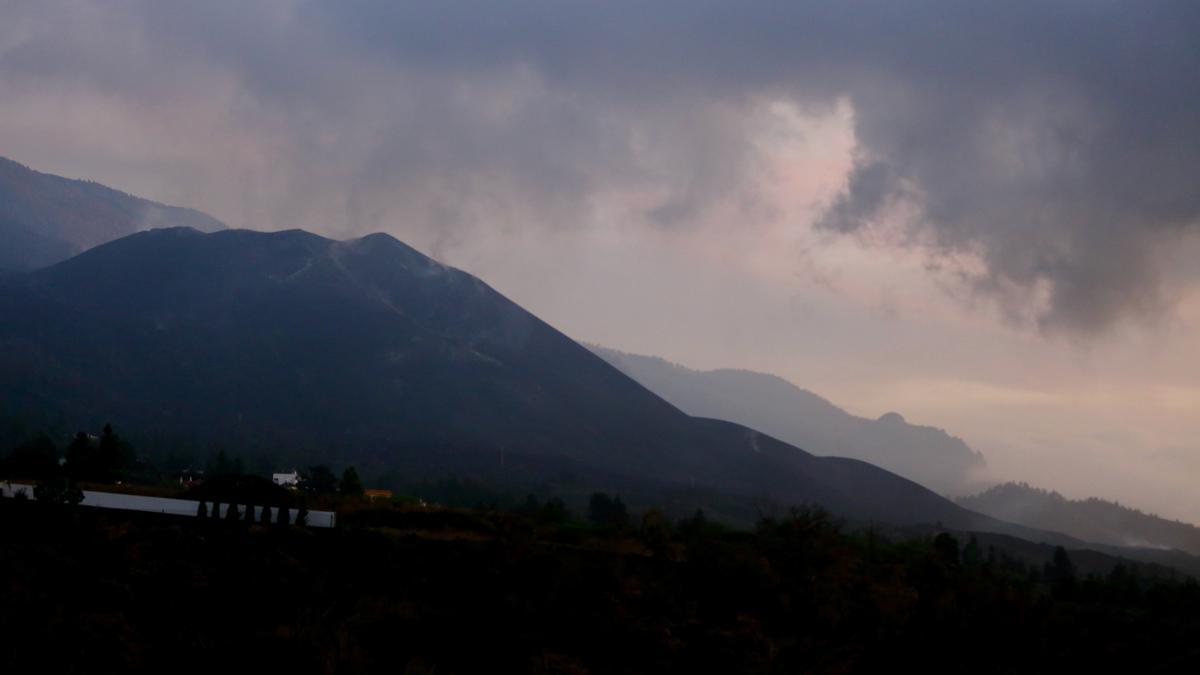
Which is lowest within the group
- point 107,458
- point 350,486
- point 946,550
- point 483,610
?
point 483,610

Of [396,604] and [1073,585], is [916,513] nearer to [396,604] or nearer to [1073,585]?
[1073,585]

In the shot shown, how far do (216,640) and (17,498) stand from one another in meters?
13.6

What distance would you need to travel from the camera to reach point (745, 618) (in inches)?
1179

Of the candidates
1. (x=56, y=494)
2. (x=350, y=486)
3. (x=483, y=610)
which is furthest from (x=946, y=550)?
(x=56, y=494)

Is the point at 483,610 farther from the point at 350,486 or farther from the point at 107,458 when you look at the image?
the point at 350,486

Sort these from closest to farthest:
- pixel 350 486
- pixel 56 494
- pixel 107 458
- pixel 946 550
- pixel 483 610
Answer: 1. pixel 483 610
2. pixel 56 494
3. pixel 946 550
4. pixel 107 458
5. pixel 350 486

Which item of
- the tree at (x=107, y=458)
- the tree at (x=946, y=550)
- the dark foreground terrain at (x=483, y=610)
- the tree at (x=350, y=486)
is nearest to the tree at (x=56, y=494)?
the dark foreground terrain at (x=483, y=610)

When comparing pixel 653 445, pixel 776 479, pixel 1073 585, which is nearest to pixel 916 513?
pixel 776 479

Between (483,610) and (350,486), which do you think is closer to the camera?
(483,610)

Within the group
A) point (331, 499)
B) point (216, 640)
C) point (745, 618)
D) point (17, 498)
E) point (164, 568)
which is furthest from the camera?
point (331, 499)

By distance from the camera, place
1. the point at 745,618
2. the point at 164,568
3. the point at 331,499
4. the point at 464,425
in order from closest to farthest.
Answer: the point at 164,568 < the point at 745,618 < the point at 331,499 < the point at 464,425

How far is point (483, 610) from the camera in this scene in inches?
1024

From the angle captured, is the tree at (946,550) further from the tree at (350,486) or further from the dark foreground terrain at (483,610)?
the tree at (350,486)

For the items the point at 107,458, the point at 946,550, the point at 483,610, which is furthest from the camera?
the point at 107,458
